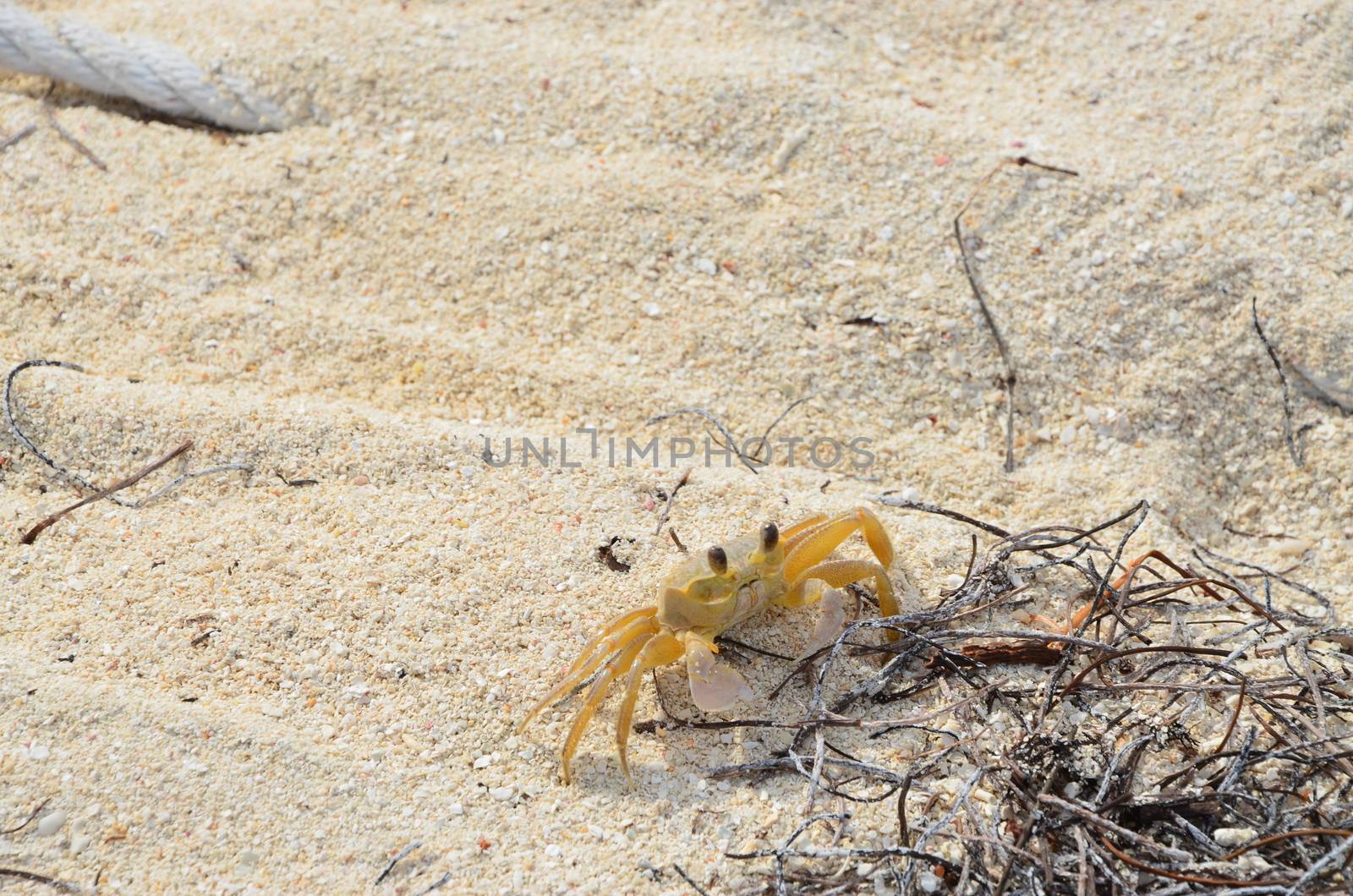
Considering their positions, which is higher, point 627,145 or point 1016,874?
point 627,145

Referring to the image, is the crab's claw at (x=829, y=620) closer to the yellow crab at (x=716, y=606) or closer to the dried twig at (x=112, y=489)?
the yellow crab at (x=716, y=606)

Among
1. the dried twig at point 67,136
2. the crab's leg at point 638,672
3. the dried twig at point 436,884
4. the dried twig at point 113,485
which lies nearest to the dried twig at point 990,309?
the crab's leg at point 638,672

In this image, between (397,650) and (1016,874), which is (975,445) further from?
(397,650)

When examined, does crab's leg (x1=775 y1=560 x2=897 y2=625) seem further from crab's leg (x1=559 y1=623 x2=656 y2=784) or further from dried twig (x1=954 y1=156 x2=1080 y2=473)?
dried twig (x1=954 y1=156 x2=1080 y2=473)

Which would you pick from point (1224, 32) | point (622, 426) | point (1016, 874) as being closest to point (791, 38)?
point (1224, 32)

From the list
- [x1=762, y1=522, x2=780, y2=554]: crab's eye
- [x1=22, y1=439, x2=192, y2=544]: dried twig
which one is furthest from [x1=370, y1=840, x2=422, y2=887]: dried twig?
[x1=22, y1=439, x2=192, y2=544]: dried twig
